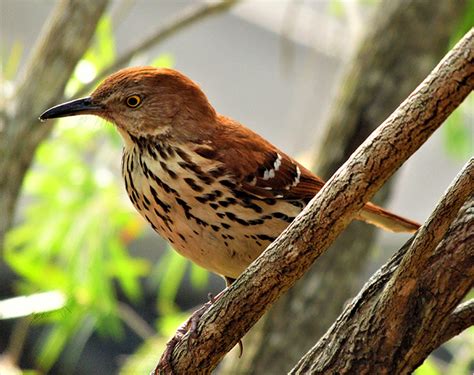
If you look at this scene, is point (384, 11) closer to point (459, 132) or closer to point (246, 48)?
point (459, 132)

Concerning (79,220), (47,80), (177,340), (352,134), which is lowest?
(79,220)

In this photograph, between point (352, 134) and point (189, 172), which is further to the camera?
point (352, 134)

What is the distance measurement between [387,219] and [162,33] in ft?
3.94

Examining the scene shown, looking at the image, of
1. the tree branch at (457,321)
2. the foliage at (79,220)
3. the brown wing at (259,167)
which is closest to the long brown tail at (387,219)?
the brown wing at (259,167)

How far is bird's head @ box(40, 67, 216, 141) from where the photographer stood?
94.4 inches

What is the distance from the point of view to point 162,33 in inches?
133

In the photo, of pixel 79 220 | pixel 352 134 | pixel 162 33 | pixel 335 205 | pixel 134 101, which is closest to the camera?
pixel 335 205

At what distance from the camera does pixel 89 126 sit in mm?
4020

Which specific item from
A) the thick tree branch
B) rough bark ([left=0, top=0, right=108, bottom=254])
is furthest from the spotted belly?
rough bark ([left=0, top=0, right=108, bottom=254])

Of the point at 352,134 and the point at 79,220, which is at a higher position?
the point at 352,134

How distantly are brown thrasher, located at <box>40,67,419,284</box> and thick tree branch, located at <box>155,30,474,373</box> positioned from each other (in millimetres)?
443

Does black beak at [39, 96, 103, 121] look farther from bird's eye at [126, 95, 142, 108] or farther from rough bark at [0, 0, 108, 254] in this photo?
rough bark at [0, 0, 108, 254]

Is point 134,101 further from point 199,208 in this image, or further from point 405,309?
point 405,309

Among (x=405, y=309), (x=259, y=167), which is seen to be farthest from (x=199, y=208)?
(x=405, y=309)
